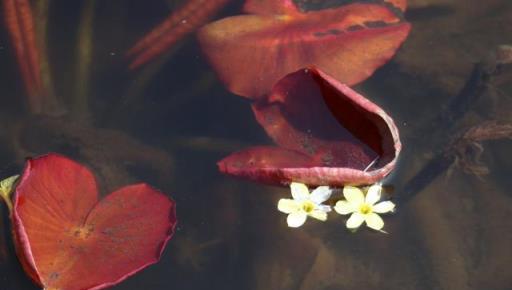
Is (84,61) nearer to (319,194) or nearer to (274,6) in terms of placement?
(274,6)

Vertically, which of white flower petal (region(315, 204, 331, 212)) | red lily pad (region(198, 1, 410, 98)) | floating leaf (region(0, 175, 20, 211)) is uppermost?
red lily pad (region(198, 1, 410, 98))

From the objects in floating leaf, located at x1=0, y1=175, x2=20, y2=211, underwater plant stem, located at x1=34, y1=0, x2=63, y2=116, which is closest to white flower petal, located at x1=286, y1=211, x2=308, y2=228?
floating leaf, located at x1=0, y1=175, x2=20, y2=211

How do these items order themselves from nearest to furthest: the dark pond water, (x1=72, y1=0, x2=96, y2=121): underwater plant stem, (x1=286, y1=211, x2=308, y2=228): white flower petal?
(x1=286, y1=211, x2=308, y2=228): white flower petal, the dark pond water, (x1=72, y1=0, x2=96, y2=121): underwater plant stem

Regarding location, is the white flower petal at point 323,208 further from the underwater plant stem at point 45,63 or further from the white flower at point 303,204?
the underwater plant stem at point 45,63

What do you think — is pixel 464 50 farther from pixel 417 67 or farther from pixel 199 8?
pixel 199 8

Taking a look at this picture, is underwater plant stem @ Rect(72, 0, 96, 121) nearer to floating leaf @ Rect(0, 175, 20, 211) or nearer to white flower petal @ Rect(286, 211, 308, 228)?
floating leaf @ Rect(0, 175, 20, 211)

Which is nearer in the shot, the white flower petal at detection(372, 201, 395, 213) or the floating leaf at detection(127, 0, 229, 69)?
the white flower petal at detection(372, 201, 395, 213)

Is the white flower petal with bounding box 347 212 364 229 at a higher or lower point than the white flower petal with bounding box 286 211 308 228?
lower
